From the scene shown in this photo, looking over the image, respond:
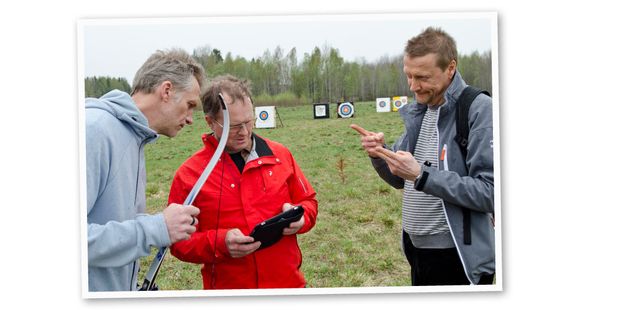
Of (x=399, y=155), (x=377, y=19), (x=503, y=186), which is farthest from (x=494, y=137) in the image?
(x=377, y=19)

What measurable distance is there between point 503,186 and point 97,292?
5.28ft

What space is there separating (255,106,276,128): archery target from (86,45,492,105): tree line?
0.12 feet

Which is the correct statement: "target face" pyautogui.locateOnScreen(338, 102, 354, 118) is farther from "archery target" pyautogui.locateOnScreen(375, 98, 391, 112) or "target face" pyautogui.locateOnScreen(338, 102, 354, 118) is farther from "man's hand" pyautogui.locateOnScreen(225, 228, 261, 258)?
"man's hand" pyautogui.locateOnScreen(225, 228, 261, 258)

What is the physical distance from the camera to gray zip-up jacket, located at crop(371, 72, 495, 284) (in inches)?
77.6

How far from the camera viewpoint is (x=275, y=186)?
2.05 metres

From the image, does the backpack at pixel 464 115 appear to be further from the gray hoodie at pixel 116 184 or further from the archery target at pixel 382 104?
the gray hoodie at pixel 116 184

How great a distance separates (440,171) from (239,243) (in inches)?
29.0

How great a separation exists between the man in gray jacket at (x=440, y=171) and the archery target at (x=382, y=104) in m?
0.12

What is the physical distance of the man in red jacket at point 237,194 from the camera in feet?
6.61

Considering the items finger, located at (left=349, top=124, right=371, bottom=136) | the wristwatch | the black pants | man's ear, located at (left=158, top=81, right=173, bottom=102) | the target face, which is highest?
man's ear, located at (left=158, top=81, right=173, bottom=102)

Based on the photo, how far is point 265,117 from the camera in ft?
7.30

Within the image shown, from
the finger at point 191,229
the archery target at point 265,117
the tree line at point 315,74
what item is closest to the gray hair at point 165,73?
the tree line at point 315,74

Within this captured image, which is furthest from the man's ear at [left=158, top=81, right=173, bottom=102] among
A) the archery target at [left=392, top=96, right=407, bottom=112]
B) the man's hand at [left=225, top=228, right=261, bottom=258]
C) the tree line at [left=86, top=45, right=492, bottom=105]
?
the archery target at [left=392, top=96, right=407, bottom=112]

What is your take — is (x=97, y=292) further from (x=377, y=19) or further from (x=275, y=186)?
(x=377, y=19)
